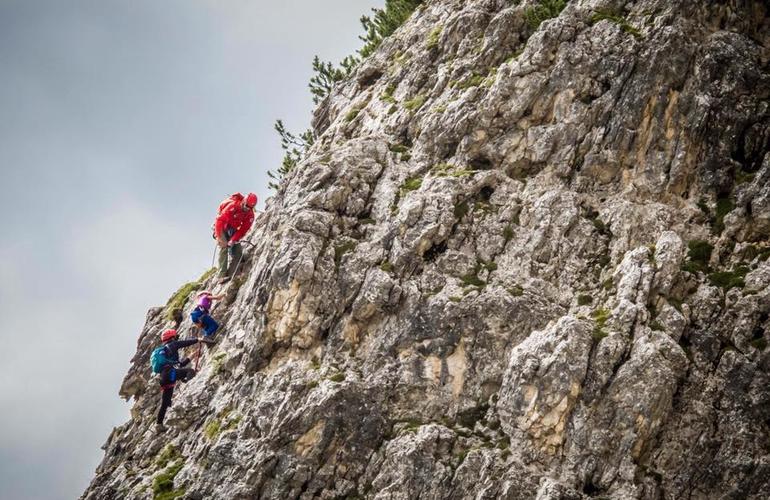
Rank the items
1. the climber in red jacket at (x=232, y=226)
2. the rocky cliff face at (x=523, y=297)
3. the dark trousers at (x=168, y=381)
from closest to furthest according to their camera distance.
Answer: the rocky cliff face at (x=523, y=297), the dark trousers at (x=168, y=381), the climber in red jacket at (x=232, y=226)

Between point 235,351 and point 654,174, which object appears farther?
point 235,351

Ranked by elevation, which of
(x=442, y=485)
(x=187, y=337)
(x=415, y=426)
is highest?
(x=187, y=337)

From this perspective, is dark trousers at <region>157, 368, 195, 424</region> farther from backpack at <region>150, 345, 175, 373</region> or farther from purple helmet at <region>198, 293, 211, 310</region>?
purple helmet at <region>198, 293, 211, 310</region>

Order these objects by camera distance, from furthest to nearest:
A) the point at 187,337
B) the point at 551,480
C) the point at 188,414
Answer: the point at 187,337, the point at 188,414, the point at 551,480

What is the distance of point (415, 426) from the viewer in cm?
2230

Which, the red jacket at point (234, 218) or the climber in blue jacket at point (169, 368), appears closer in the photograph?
the climber in blue jacket at point (169, 368)

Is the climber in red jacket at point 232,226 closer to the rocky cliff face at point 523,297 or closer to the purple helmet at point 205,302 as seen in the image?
the rocky cliff face at point 523,297

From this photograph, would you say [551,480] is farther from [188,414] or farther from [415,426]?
[188,414]


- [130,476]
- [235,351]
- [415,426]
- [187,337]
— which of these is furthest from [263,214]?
[415,426]

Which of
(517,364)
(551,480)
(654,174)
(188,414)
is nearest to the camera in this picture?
(551,480)

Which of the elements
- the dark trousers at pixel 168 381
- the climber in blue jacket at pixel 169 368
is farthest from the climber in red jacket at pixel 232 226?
the dark trousers at pixel 168 381

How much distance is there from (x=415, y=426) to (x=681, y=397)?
8044 mm

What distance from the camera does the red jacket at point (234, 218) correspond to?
1289 inches

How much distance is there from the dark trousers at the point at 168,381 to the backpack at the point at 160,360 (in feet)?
1.20
